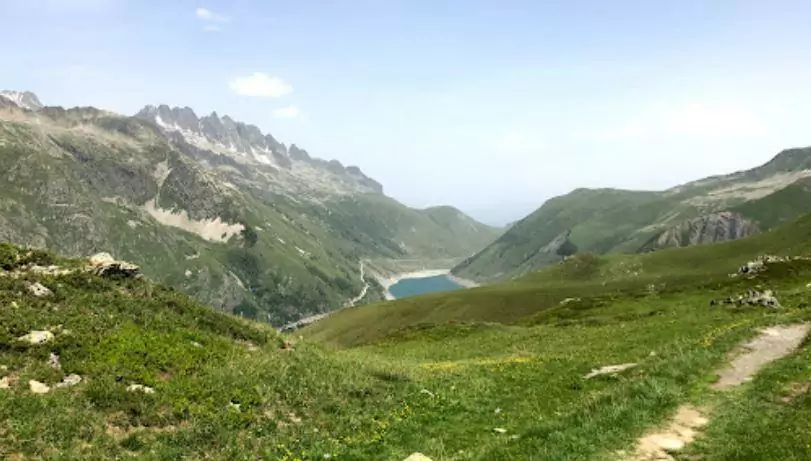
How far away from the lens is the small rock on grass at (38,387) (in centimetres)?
2062

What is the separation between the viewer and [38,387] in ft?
68.5

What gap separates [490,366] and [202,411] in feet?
67.3

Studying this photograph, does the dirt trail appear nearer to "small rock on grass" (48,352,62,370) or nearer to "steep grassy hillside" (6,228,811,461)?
"steep grassy hillside" (6,228,811,461)

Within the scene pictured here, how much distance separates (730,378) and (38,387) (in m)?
29.3

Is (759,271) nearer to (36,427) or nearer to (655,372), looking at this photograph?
(655,372)

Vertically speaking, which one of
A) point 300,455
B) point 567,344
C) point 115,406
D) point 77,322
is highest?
point 77,322

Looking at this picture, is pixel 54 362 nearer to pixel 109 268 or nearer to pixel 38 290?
pixel 38 290

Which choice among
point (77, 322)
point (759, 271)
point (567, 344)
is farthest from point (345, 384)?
point (759, 271)

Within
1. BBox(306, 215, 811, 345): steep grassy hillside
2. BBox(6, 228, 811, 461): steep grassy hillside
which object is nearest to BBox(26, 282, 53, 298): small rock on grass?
BBox(6, 228, 811, 461): steep grassy hillside

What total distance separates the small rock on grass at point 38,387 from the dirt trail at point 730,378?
20594mm

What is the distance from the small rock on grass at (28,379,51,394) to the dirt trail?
67.6 feet

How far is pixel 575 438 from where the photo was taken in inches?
672

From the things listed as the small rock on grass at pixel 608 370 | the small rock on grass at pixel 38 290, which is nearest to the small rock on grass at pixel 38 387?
the small rock on grass at pixel 38 290

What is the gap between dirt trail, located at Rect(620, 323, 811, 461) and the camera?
16656mm
